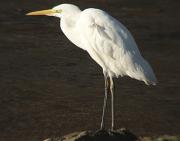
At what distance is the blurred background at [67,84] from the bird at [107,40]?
1.68 m

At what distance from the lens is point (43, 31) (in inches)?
640

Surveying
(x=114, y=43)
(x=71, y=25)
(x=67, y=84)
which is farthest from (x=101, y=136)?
(x=67, y=84)

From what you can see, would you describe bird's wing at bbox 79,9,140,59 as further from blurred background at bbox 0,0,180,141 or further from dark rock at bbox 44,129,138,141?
blurred background at bbox 0,0,180,141

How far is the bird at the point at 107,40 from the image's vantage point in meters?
8.90

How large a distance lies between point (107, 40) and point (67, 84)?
373cm

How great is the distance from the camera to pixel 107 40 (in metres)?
9.01

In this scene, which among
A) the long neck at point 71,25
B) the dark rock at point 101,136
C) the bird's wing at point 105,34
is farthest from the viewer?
the long neck at point 71,25

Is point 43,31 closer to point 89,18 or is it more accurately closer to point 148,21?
point 148,21

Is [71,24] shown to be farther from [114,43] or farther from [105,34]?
[114,43]

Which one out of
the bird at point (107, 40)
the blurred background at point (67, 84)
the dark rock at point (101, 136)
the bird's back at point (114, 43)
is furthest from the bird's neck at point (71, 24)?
the blurred background at point (67, 84)

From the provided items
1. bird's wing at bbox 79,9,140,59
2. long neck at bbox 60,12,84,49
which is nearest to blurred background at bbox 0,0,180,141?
long neck at bbox 60,12,84,49

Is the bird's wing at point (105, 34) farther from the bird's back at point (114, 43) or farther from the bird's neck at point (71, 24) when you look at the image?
the bird's neck at point (71, 24)

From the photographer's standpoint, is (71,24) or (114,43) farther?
(71,24)

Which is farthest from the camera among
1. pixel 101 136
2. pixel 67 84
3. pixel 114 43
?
pixel 67 84
